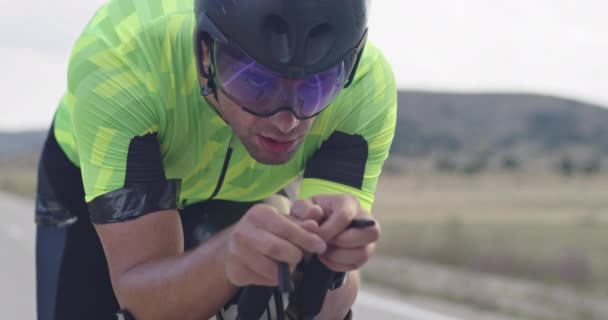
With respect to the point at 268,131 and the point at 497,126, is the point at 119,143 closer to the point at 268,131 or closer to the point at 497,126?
the point at 268,131

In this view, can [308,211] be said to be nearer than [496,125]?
Yes

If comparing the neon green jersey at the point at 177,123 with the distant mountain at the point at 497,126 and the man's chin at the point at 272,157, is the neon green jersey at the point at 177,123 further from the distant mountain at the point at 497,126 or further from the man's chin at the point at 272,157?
the distant mountain at the point at 497,126

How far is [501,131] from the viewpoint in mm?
90688

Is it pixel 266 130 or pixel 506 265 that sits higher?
pixel 266 130

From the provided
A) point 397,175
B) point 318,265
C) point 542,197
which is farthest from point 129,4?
point 397,175

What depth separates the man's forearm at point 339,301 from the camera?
8.39 feet

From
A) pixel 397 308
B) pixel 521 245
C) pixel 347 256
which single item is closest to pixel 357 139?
pixel 347 256

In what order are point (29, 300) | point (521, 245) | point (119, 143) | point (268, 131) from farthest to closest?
1. point (521, 245)
2. point (29, 300)
3. point (119, 143)
4. point (268, 131)

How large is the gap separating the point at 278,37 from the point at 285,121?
0.26 meters

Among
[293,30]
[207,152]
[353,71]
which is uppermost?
[293,30]

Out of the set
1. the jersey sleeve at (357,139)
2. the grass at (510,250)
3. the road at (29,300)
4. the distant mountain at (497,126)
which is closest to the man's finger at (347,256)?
the jersey sleeve at (357,139)

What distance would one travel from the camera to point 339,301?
260 centimetres

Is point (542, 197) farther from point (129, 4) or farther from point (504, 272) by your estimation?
point (129, 4)

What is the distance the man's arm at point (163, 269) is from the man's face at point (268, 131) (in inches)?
11.7
